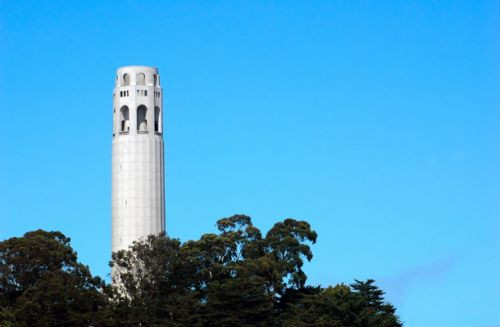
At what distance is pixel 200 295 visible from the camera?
11175 centimetres

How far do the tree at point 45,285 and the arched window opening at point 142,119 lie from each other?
2147cm

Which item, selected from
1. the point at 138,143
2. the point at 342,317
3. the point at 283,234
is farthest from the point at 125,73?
the point at 342,317

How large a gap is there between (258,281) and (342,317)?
32.0 feet

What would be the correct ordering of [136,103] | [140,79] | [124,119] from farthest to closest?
[140,79] → [124,119] → [136,103]

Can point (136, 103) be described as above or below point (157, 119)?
above

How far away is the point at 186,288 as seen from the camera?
11256 centimetres

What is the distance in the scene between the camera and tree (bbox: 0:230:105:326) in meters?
99.2

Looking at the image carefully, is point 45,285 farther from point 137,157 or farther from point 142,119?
point 142,119

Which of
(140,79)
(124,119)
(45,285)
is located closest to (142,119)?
(124,119)

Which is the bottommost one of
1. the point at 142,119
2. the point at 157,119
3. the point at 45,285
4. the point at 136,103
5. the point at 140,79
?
the point at 45,285

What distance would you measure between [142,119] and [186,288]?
2626cm

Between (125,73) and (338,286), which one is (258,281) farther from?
(125,73)

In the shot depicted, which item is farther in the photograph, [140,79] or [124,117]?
[140,79]

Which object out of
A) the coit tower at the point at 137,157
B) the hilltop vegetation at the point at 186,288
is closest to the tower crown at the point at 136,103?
the coit tower at the point at 137,157
